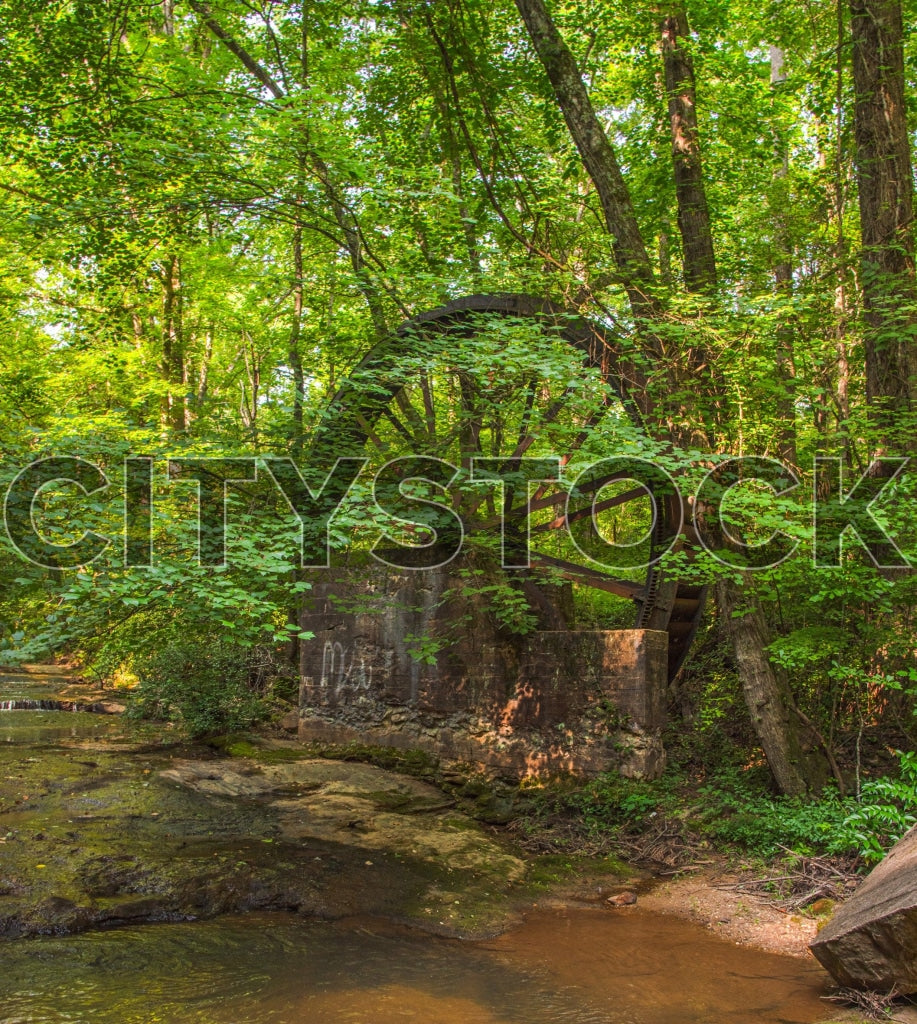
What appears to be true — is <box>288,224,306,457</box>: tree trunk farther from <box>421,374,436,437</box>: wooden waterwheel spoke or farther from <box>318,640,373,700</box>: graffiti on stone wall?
<box>318,640,373,700</box>: graffiti on stone wall

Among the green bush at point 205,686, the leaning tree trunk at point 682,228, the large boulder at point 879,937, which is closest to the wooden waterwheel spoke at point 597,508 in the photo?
Result: the leaning tree trunk at point 682,228

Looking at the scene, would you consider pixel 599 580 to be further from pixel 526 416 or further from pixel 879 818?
pixel 879 818

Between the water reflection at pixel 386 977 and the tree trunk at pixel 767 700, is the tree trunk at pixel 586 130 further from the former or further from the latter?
the water reflection at pixel 386 977

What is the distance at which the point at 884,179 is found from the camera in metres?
6.19

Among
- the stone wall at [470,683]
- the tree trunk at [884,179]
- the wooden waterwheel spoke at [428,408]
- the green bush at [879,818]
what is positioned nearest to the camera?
the green bush at [879,818]

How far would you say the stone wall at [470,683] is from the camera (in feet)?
21.4

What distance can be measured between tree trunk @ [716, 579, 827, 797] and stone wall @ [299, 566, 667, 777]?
2.25 ft

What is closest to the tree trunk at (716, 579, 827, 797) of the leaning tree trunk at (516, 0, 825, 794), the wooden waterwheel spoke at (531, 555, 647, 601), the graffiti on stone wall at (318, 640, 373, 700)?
the leaning tree trunk at (516, 0, 825, 794)

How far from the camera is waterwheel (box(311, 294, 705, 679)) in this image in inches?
215

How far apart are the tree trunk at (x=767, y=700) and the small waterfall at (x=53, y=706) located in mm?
8391

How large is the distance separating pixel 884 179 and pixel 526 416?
133 inches

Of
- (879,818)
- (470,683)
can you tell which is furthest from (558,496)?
(879,818)

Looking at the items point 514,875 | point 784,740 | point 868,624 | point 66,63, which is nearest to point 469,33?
point 66,63

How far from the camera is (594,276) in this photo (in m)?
6.59
